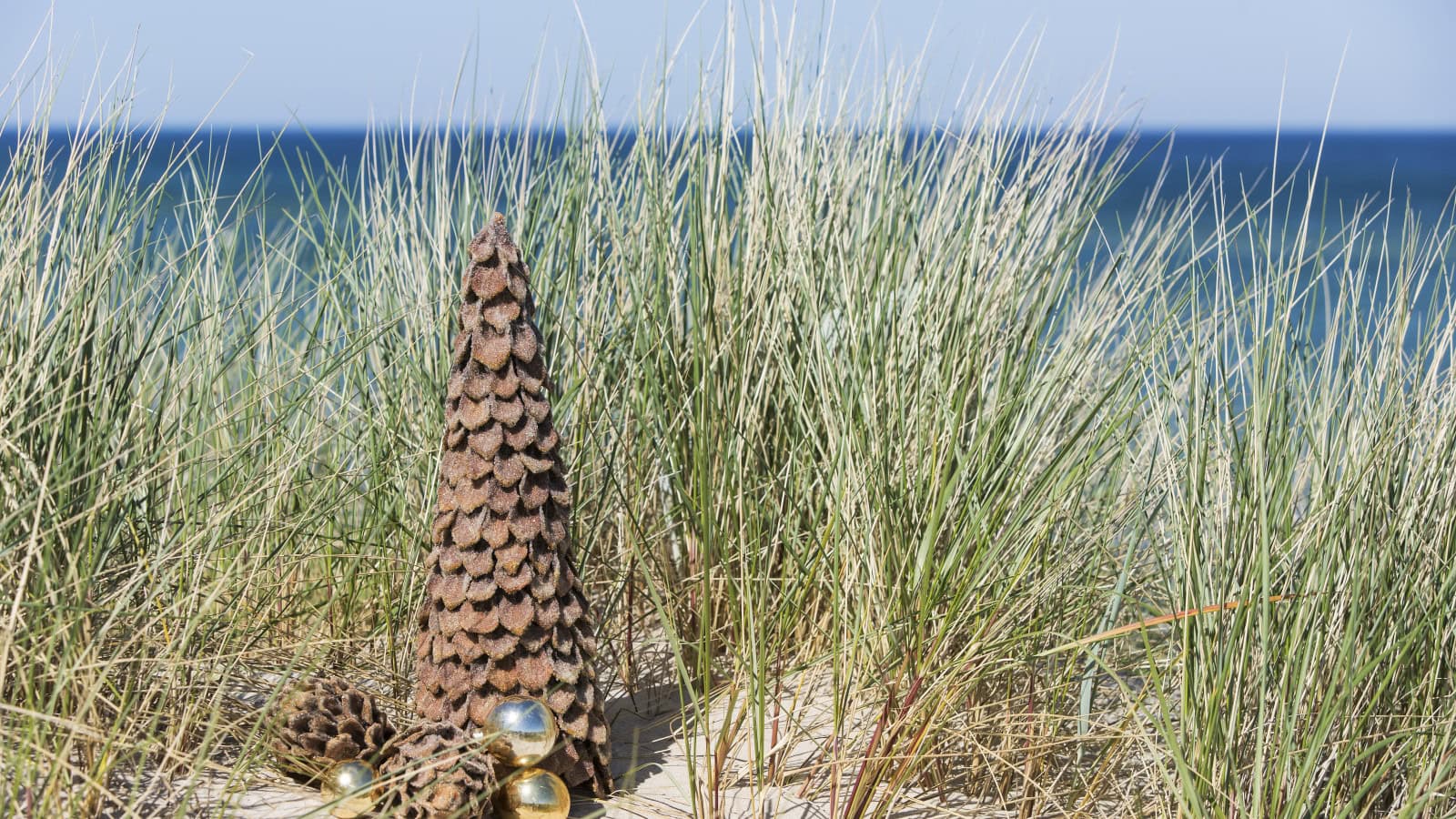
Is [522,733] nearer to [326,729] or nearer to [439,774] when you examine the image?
[439,774]

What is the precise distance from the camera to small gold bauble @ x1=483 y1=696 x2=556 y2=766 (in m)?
1.60

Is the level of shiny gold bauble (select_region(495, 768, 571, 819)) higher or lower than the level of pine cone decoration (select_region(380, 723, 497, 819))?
lower

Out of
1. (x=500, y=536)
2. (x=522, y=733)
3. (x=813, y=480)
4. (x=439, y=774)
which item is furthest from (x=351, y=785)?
(x=813, y=480)

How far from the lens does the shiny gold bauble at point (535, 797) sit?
156 cm

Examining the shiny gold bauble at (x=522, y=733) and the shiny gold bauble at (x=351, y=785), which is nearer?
the shiny gold bauble at (x=351, y=785)

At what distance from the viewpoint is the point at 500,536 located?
163 cm

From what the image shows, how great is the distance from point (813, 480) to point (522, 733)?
69 cm

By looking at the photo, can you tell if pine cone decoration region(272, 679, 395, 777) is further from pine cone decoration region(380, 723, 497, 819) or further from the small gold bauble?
the small gold bauble

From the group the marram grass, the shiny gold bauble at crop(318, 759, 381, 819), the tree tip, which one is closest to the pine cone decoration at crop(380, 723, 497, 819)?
the shiny gold bauble at crop(318, 759, 381, 819)

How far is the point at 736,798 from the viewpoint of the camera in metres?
1.69

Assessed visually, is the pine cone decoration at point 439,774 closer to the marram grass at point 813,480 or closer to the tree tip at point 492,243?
the marram grass at point 813,480

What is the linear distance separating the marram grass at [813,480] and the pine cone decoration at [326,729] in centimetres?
7

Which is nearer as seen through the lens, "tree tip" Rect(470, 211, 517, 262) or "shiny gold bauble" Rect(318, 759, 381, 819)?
"shiny gold bauble" Rect(318, 759, 381, 819)

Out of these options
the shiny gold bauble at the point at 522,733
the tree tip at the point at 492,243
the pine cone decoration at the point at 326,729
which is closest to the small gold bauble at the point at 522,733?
the shiny gold bauble at the point at 522,733
